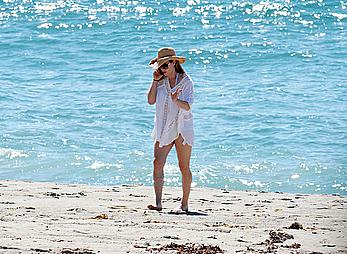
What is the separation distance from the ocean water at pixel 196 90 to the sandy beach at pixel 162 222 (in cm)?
263

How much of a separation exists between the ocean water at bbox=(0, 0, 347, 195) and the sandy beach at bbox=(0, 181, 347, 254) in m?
2.63

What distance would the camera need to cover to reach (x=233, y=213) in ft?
27.5

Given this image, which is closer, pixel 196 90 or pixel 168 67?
pixel 168 67

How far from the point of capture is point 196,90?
60.7 feet

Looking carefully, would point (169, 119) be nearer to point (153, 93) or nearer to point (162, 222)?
point (153, 93)

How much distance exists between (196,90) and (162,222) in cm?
1127

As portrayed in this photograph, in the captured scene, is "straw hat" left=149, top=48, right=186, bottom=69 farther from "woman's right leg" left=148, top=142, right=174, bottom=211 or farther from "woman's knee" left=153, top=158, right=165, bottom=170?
"woman's knee" left=153, top=158, right=165, bottom=170

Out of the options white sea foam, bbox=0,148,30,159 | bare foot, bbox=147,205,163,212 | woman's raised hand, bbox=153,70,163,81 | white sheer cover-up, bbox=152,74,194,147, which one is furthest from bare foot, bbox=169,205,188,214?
white sea foam, bbox=0,148,30,159

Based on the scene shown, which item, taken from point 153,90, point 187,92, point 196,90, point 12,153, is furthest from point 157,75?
point 196,90

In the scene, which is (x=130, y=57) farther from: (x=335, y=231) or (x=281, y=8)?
(x=335, y=231)

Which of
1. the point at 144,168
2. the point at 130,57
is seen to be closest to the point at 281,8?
the point at 130,57

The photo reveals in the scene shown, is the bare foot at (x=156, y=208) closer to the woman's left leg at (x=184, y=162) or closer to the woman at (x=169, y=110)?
the woman at (x=169, y=110)

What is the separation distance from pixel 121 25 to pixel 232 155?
496 inches

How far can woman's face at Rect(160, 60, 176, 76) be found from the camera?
27.1 feet
